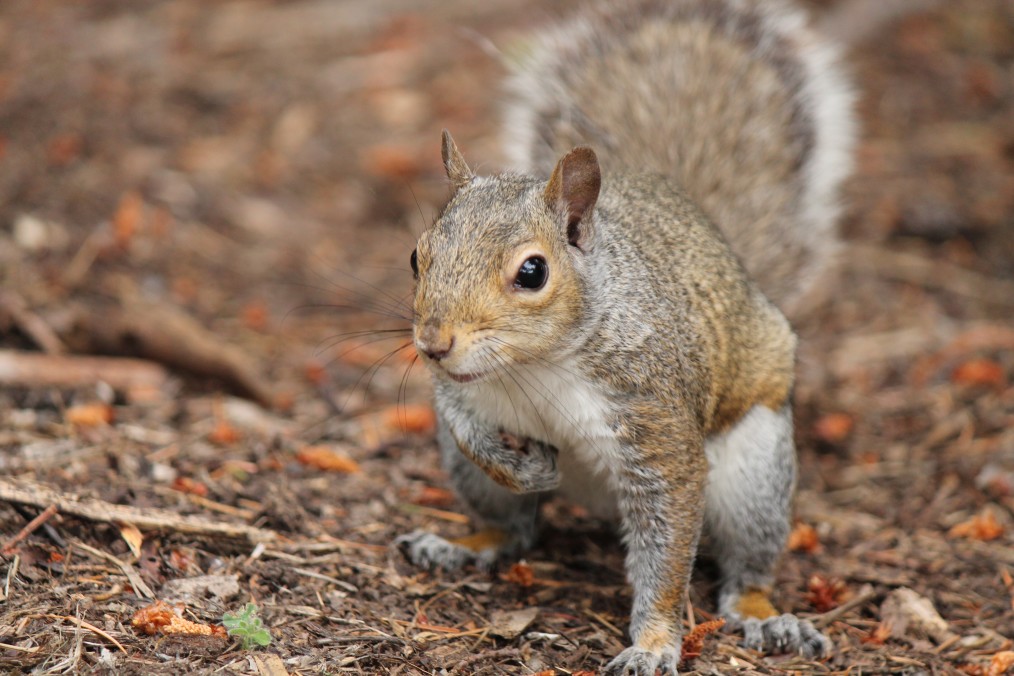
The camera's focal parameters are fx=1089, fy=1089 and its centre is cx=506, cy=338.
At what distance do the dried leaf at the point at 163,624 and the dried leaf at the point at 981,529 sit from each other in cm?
245

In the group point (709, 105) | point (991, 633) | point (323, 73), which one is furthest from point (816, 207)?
point (323, 73)

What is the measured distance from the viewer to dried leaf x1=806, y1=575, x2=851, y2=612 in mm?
3285

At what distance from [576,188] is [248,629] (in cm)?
134

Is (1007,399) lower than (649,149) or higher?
lower

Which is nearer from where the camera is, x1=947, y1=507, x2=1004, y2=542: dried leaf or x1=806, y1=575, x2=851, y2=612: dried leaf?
x1=806, y1=575, x2=851, y2=612: dried leaf

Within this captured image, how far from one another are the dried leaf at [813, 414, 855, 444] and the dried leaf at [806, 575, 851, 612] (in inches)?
41.2

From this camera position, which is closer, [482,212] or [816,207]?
[482,212]

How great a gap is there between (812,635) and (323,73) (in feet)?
15.6

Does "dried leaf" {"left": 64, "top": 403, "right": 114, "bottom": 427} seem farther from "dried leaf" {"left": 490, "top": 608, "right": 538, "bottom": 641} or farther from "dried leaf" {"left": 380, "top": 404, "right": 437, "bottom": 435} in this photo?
"dried leaf" {"left": 490, "top": 608, "right": 538, "bottom": 641}

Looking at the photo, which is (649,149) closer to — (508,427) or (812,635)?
(508,427)

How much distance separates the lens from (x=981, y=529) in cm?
363

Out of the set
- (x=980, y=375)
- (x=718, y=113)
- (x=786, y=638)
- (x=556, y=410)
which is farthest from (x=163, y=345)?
(x=980, y=375)

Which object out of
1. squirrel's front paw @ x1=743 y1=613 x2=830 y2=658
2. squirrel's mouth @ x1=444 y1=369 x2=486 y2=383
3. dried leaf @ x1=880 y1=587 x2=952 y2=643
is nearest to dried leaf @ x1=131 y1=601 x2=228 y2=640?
squirrel's mouth @ x1=444 y1=369 x2=486 y2=383

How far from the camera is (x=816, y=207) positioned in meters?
3.95
